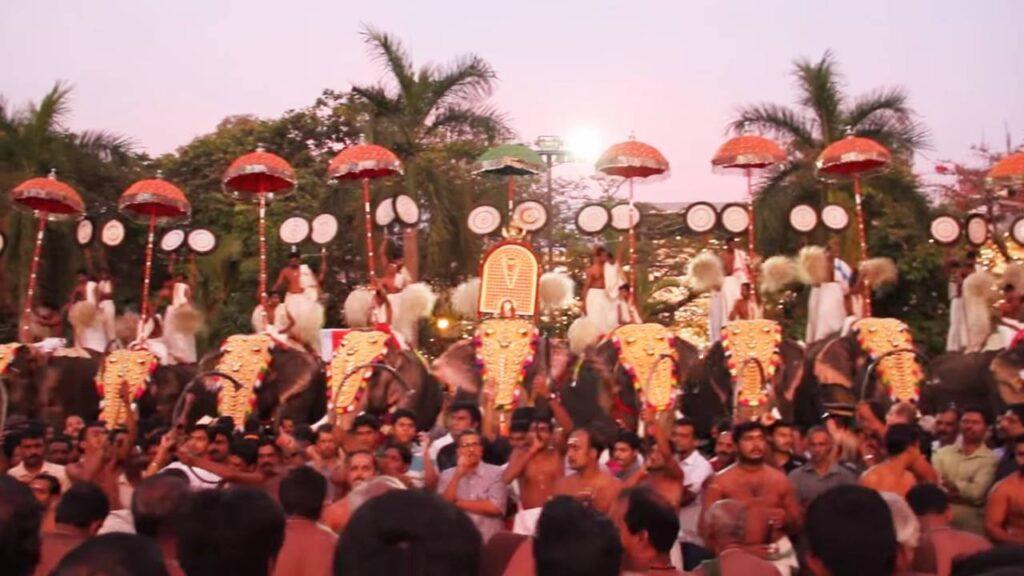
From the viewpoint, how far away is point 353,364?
14961 mm

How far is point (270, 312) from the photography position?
55.2 feet

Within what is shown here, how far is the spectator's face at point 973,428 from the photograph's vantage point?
8477 mm

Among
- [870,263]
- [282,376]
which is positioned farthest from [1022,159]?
[282,376]

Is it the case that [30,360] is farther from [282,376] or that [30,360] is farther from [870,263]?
[870,263]

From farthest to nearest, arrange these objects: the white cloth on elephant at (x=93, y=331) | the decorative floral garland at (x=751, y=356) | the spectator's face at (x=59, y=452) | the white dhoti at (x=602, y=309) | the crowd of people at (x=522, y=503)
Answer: the white cloth on elephant at (x=93, y=331)
the white dhoti at (x=602, y=309)
the decorative floral garland at (x=751, y=356)
the spectator's face at (x=59, y=452)
the crowd of people at (x=522, y=503)

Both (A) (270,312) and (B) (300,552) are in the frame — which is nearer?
(B) (300,552)

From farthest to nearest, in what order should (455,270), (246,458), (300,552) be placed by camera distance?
(455,270) < (246,458) < (300,552)

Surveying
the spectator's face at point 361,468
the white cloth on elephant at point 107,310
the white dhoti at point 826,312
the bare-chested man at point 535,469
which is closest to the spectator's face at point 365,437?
the bare-chested man at point 535,469

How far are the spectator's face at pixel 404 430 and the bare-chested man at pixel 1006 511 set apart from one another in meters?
3.77

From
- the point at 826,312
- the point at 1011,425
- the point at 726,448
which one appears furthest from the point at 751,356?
the point at 1011,425

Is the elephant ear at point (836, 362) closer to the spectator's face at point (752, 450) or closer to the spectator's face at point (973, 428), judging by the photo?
the spectator's face at point (973, 428)

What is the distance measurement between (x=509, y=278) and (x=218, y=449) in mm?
6670

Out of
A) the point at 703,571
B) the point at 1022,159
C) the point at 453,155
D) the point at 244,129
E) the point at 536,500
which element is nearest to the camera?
the point at 703,571

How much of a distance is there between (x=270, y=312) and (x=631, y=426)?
482 centimetres
